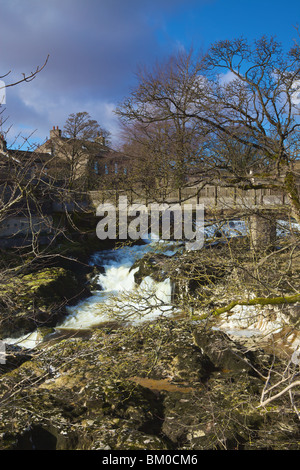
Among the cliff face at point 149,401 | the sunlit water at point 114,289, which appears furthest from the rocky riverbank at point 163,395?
the sunlit water at point 114,289

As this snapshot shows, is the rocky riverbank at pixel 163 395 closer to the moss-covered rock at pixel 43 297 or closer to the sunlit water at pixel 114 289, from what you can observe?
the sunlit water at pixel 114 289

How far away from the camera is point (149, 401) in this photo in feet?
25.7

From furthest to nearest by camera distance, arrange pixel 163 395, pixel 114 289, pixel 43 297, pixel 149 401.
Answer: pixel 114 289 → pixel 43 297 → pixel 163 395 → pixel 149 401

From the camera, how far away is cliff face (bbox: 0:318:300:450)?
619 centimetres

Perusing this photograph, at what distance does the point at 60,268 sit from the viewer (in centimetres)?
1722

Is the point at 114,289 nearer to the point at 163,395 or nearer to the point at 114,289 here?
the point at 114,289

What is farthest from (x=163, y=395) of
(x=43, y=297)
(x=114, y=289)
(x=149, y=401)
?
(x=114, y=289)

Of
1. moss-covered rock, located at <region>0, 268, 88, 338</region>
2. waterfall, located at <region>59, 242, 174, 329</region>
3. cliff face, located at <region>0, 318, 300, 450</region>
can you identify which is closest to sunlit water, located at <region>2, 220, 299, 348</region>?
waterfall, located at <region>59, 242, 174, 329</region>

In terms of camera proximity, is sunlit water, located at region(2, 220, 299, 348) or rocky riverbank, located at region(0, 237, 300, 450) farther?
sunlit water, located at region(2, 220, 299, 348)

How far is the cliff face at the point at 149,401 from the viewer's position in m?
6.19

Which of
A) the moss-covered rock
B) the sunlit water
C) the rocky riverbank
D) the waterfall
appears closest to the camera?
the rocky riverbank

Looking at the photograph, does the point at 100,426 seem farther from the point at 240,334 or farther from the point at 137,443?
the point at 240,334

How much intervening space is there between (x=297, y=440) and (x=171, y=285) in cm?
979

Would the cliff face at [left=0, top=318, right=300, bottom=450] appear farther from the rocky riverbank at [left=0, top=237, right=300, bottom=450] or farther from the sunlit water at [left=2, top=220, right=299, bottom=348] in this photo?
the sunlit water at [left=2, top=220, right=299, bottom=348]
